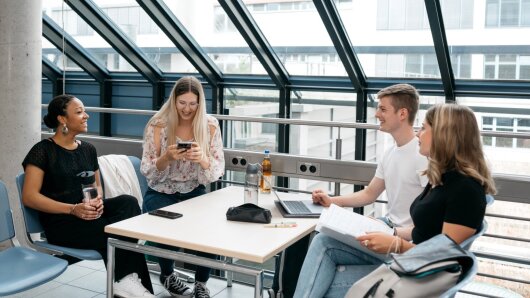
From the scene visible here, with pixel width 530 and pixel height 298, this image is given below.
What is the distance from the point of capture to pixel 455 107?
2088 mm

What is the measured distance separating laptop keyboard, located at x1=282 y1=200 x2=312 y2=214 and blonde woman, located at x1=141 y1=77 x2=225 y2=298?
58 cm

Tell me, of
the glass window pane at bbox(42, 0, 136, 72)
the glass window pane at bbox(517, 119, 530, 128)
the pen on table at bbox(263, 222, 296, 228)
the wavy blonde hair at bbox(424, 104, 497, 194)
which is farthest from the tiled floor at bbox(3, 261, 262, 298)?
the glass window pane at bbox(42, 0, 136, 72)

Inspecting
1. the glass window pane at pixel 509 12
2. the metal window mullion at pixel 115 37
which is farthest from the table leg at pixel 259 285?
the metal window mullion at pixel 115 37

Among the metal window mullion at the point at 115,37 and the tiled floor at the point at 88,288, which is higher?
the metal window mullion at the point at 115,37

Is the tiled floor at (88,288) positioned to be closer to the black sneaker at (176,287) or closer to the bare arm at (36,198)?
the black sneaker at (176,287)

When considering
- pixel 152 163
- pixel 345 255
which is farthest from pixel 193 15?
pixel 345 255

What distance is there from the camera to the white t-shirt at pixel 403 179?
8.45 ft

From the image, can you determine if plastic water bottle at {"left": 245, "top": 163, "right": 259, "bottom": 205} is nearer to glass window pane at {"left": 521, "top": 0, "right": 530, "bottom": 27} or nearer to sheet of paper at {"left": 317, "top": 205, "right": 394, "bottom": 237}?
sheet of paper at {"left": 317, "top": 205, "right": 394, "bottom": 237}

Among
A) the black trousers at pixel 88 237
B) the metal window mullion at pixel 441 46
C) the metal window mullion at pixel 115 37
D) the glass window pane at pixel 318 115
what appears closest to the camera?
the black trousers at pixel 88 237

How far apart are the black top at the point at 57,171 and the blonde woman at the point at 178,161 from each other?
37 centimetres

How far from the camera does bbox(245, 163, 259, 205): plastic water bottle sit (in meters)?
2.76

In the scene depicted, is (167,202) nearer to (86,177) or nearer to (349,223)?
(86,177)

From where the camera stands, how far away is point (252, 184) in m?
2.84

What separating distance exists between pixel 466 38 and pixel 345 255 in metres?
3.55
